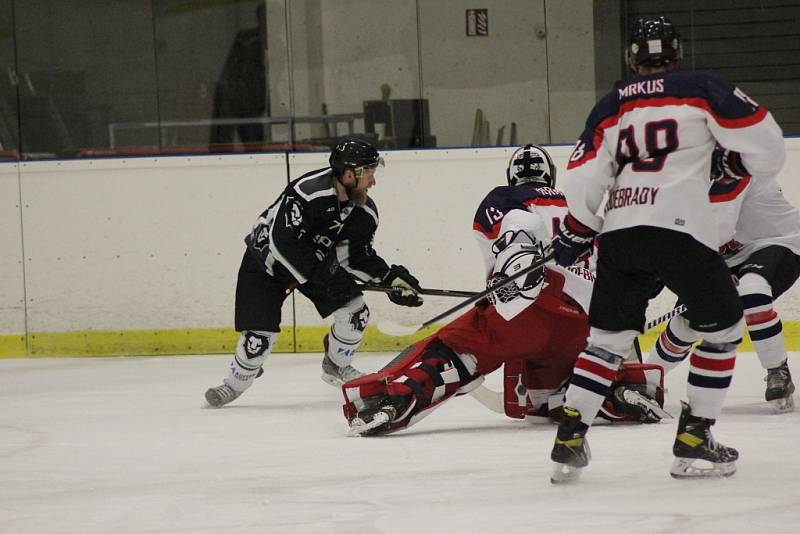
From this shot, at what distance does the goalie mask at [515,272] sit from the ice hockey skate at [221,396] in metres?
1.36

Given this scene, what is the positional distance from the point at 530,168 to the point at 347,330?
4.13 feet

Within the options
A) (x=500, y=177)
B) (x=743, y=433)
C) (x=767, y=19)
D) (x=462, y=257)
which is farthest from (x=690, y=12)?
(x=743, y=433)

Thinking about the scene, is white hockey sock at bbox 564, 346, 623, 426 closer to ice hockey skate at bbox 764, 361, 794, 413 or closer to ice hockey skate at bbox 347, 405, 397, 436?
ice hockey skate at bbox 347, 405, 397, 436

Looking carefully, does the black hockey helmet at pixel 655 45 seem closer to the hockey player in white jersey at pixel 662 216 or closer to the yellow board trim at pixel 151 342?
the hockey player in white jersey at pixel 662 216

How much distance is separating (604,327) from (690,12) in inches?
158

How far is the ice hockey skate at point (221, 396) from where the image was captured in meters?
4.54

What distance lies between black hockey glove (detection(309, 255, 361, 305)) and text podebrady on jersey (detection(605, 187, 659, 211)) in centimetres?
180

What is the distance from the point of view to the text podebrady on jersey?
2.71 m

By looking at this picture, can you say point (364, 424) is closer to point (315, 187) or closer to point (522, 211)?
point (522, 211)

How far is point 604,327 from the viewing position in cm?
280

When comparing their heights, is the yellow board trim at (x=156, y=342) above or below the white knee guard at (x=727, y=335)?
below

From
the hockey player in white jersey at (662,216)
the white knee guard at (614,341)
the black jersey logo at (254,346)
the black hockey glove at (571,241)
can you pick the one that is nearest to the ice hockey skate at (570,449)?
the hockey player in white jersey at (662,216)

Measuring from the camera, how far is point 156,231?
639cm

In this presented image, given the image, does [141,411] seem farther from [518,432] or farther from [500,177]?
[500,177]
